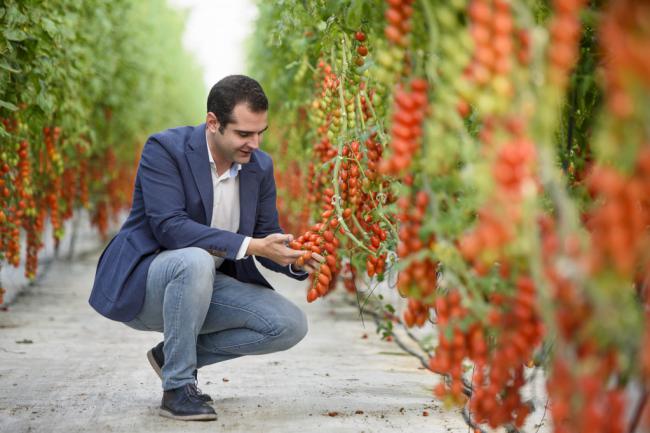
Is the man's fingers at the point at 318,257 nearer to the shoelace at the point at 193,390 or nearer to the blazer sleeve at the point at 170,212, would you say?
the blazer sleeve at the point at 170,212

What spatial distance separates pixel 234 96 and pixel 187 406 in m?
1.16

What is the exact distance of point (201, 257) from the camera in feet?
11.3

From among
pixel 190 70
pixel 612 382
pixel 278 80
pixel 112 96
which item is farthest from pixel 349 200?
pixel 190 70

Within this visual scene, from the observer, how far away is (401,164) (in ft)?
5.88

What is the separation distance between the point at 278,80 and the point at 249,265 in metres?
3.51

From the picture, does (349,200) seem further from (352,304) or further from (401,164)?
(352,304)

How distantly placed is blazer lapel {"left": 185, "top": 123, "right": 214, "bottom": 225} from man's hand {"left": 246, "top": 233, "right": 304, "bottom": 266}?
324mm

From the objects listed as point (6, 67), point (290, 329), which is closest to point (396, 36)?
point (290, 329)

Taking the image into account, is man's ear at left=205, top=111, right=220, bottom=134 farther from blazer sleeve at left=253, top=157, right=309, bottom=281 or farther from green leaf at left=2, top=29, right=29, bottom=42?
green leaf at left=2, top=29, right=29, bottom=42

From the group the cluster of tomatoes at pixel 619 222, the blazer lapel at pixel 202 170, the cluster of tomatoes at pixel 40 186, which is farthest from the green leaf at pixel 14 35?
the cluster of tomatoes at pixel 619 222

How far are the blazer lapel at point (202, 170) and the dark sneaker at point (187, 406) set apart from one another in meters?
0.66

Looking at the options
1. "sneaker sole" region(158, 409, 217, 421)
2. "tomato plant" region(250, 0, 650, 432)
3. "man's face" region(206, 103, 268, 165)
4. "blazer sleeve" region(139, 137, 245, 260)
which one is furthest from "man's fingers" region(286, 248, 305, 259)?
"tomato plant" region(250, 0, 650, 432)

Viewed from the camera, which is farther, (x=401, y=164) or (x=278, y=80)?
(x=278, y=80)

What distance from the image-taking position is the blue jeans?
3.42 metres
